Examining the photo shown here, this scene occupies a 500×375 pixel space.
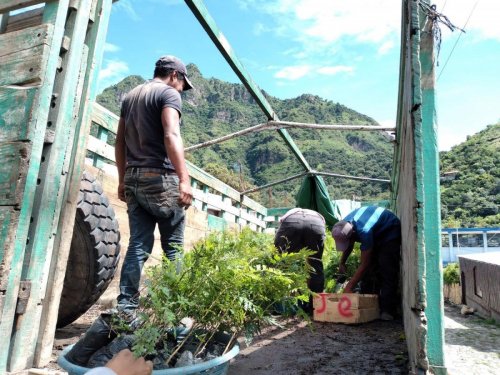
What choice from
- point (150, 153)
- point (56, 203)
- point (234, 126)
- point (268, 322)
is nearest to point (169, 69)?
point (150, 153)

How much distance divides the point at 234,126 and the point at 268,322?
93.1 metres

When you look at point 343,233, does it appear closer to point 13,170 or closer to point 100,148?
point 100,148

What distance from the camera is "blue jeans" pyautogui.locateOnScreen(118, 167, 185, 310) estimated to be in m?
2.47

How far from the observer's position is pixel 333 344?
3.25 meters

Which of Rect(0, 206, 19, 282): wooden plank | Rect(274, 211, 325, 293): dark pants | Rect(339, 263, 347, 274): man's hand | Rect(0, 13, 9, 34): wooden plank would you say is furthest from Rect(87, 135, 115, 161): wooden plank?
Rect(339, 263, 347, 274): man's hand

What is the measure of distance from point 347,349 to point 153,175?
208 centimetres

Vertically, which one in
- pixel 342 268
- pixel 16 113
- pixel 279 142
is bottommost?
pixel 342 268

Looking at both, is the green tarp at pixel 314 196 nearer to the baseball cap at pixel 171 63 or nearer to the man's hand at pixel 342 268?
the man's hand at pixel 342 268

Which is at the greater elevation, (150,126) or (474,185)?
(474,185)

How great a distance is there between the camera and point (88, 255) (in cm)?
278

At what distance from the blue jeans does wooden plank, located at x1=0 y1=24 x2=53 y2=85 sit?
0.84 m

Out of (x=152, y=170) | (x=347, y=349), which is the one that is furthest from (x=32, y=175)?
(x=347, y=349)

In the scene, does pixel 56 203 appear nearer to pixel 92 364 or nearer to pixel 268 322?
pixel 92 364

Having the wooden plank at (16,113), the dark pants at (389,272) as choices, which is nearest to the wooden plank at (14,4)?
the wooden plank at (16,113)
